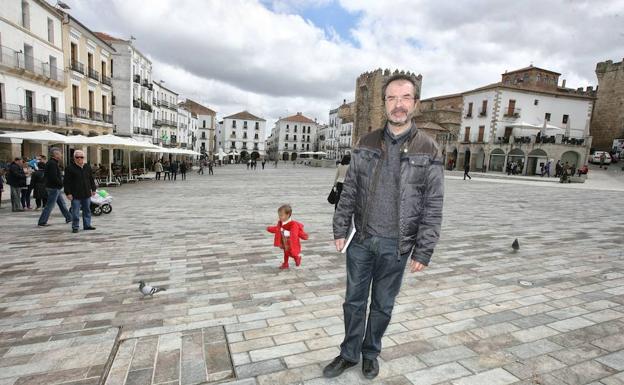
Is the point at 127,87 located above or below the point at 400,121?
above

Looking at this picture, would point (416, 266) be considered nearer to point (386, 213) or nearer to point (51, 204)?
point (386, 213)

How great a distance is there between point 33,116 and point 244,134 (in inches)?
2673

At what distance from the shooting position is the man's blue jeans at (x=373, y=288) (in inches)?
94.3

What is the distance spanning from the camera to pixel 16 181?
9.02m

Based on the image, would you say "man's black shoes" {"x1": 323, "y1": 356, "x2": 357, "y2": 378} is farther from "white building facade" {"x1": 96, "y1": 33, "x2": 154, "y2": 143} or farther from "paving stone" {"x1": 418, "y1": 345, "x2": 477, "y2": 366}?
"white building facade" {"x1": 96, "y1": 33, "x2": 154, "y2": 143}

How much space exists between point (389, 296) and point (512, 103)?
4194 cm

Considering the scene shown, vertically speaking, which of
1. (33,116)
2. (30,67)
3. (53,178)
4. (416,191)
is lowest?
(53,178)

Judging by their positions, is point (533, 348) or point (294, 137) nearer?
point (533, 348)

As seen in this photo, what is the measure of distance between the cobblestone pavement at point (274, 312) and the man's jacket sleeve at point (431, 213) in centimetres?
100

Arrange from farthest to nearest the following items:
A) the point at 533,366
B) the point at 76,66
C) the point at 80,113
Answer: the point at 80,113 < the point at 76,66 < the point at 533,366

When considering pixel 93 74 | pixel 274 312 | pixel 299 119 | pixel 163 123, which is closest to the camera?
pixel 274 312

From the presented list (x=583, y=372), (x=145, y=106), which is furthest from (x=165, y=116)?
(x=583, y=372)

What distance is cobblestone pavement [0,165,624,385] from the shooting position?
266 cm

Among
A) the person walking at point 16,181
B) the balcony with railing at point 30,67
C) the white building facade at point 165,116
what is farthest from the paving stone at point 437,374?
the white building facade at point 165,116
